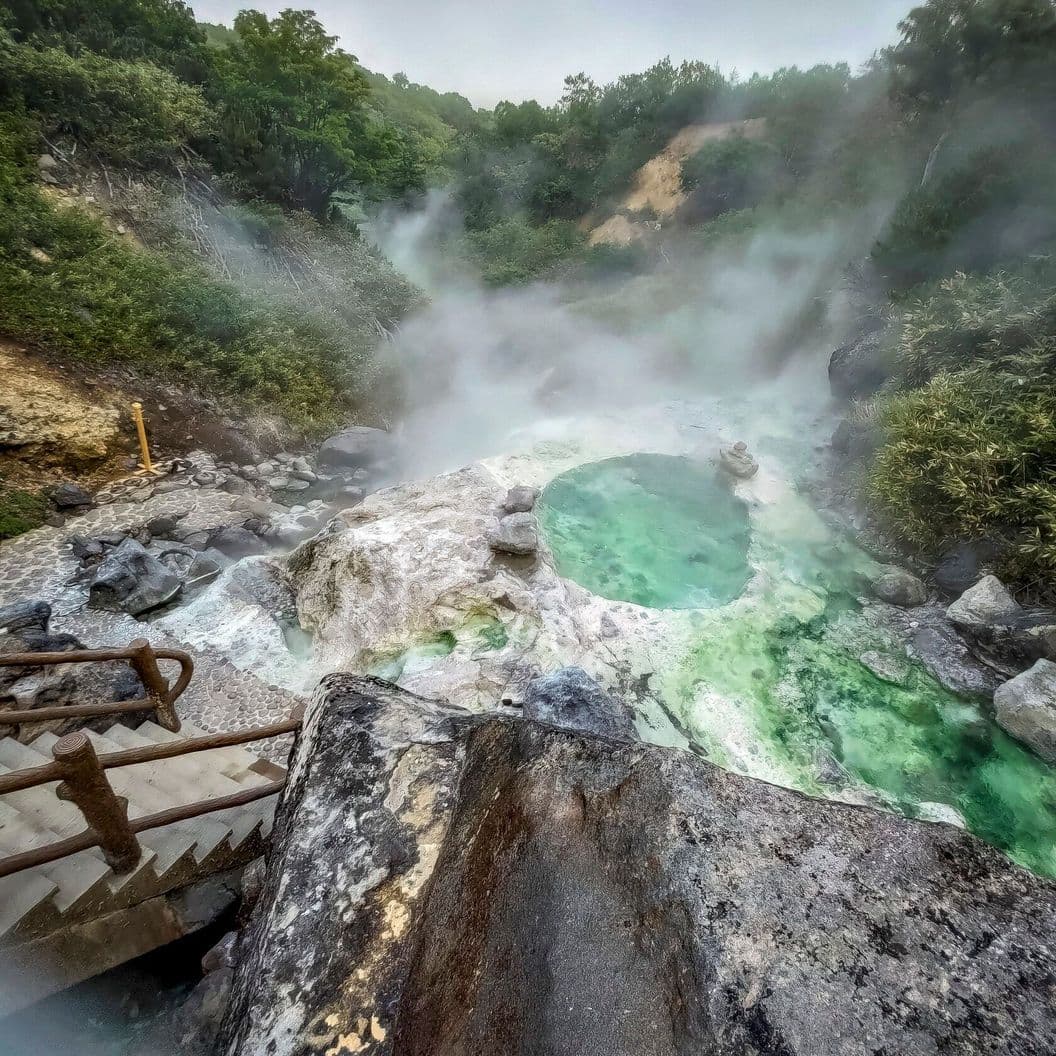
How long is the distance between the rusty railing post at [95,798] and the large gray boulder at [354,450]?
8.46 m

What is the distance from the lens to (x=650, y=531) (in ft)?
28.3

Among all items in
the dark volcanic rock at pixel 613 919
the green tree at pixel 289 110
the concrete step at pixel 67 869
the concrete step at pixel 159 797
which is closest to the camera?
the dark volcanic rock at pixel 613 919

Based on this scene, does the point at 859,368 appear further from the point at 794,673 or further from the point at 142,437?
the point at 142,437

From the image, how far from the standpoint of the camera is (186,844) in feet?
8.52

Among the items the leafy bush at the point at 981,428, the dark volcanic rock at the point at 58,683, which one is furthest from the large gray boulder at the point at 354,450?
the leafy bush at the point at 981,428

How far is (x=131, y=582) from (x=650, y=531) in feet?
23.9

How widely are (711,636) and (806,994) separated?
208 inches

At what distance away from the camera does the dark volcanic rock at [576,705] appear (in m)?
4.79

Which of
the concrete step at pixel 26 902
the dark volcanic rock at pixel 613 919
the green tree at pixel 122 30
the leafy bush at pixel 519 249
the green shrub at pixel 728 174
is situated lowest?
the concrete step at pixel 26 902

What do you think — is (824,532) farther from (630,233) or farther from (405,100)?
(405,100)

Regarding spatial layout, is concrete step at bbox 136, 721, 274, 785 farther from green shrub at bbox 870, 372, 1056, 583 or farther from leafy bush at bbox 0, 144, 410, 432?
green shrub at bbox 870, 372, 1056, 583

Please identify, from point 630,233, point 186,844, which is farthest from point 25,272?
point 630,233

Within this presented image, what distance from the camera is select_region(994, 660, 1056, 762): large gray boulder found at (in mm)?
5188

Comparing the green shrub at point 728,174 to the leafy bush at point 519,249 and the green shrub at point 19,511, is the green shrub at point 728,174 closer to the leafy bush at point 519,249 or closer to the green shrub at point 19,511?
the leafy bush at point 519,249
